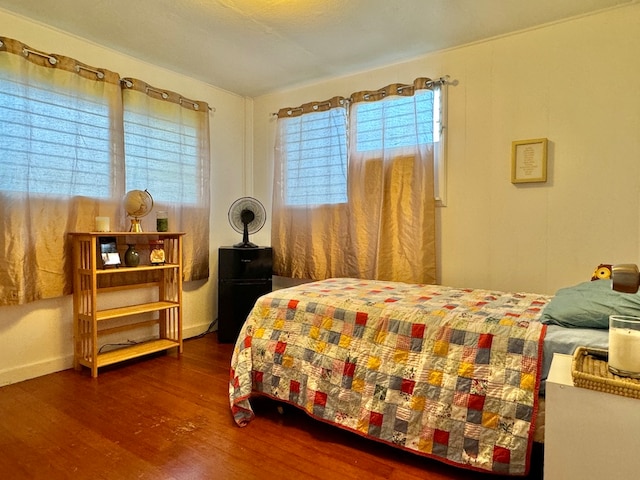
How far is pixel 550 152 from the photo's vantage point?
8.50 feet

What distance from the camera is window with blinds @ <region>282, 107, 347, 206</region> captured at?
3434 millimetres

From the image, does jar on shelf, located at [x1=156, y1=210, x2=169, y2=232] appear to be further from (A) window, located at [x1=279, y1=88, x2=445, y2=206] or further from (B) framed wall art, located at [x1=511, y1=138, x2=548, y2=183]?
(B) framed wall art, located at [x1=511, y1=138, x2=548, y2=183]

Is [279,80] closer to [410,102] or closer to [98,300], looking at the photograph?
[410,102]

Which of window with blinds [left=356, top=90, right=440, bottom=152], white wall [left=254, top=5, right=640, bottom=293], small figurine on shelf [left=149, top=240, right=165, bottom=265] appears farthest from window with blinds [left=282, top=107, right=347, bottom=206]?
small figurine on shelf [left=149, top=240, right=165, bottom=265]

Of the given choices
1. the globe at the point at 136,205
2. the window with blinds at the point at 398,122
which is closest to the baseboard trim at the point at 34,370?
the globe at the point at 136,205

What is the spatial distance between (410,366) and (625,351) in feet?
2.69

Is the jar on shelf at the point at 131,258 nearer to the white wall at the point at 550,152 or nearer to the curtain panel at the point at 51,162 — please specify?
the curtain panel at the point at 51,162

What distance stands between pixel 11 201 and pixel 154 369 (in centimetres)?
147

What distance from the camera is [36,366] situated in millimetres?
2617

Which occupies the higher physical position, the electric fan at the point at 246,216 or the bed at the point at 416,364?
the electric fan at the point at 246,216

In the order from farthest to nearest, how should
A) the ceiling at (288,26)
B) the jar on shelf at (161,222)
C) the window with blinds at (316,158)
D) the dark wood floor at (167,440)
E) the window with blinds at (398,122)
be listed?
the window with blinds at (316,158), the jar on shelf at (161,222), the window with blinds at (398,122), the ceiling at (288,26), the dark wood floor at (167,440)

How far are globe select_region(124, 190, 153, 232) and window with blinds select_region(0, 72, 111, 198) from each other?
0.17 meters

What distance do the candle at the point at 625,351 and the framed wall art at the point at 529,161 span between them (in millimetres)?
1714

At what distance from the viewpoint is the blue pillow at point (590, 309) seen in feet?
4.78
